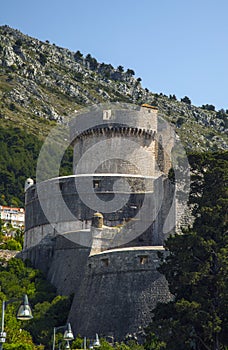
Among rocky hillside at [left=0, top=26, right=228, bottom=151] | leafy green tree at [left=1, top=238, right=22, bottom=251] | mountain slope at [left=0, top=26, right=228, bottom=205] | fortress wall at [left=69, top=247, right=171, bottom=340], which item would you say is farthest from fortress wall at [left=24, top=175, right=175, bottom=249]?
rocky hillside at [left=0, top=26, right=228, bottom=151]

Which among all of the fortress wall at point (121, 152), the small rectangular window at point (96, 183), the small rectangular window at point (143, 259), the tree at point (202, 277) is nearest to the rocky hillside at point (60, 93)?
the fortress wall at point (121, 152)

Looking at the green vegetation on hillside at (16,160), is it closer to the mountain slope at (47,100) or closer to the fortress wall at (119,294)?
the mountain slope at (47,100)

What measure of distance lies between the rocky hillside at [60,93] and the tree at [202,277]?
66632 millimetres

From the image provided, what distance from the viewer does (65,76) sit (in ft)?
399

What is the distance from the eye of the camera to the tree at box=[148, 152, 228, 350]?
29.3 m

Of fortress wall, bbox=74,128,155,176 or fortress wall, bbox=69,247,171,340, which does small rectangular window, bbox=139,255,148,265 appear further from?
fortress wall, bbox=74,128,155,176

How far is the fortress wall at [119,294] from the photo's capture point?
36562 mm

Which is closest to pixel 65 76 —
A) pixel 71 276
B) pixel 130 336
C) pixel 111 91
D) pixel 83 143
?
pixel 111 91

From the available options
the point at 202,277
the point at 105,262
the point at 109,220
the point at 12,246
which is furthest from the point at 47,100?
the point at 202,277

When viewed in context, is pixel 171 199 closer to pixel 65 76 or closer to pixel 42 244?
pixel 42 244

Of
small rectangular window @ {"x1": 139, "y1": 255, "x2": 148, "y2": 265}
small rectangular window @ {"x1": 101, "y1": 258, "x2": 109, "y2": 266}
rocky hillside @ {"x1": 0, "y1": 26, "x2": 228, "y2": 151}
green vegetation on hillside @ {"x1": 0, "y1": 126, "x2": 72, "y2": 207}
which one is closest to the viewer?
small rectangular window @ {"x1": 139, "y1": 255, "x2": 148, "y2": 265}

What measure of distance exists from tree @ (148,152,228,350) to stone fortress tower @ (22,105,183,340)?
5.48m

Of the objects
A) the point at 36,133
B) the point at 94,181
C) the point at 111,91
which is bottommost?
the point at 94,181

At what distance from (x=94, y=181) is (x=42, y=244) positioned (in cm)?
514
